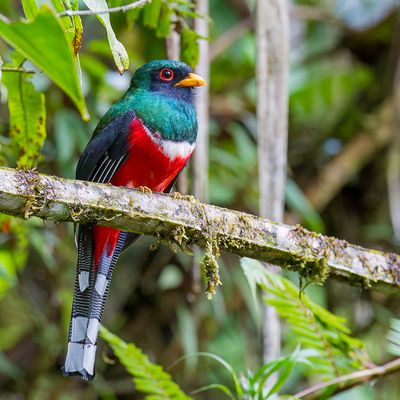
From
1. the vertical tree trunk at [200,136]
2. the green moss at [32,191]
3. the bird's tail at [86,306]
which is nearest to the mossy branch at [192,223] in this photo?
the green moss at [32,191]

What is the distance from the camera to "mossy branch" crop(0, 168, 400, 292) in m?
1.86

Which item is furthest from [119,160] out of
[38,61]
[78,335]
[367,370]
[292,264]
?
[38,61]

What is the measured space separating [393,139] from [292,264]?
2672mm

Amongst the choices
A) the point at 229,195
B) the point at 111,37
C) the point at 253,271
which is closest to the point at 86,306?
the point at 253,271

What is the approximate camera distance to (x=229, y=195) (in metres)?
4.35

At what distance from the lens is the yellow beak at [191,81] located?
3.05 metres

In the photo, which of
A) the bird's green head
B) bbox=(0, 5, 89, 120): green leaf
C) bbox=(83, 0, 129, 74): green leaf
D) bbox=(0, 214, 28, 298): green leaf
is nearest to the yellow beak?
the bird's green head

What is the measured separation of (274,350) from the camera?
9.12 ft

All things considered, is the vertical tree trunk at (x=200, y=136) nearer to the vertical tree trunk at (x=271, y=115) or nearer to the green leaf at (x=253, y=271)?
the vertical tree trunk at (x=271, y=115)

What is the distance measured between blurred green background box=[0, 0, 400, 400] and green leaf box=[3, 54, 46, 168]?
0.85 meters

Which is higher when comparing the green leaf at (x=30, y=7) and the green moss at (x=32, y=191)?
the green leaf at (x=30, y=7)

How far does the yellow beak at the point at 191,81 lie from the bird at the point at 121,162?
0.10m

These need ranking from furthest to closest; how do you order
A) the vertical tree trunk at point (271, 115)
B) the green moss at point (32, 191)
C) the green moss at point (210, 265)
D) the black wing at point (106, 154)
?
the vertical tree trunk at point (271, 115) → the black wing at point (106, 154) → the green moss at point (210, 265) → the green moss at point (32, 191)

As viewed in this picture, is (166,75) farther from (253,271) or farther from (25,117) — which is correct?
(253,271)
